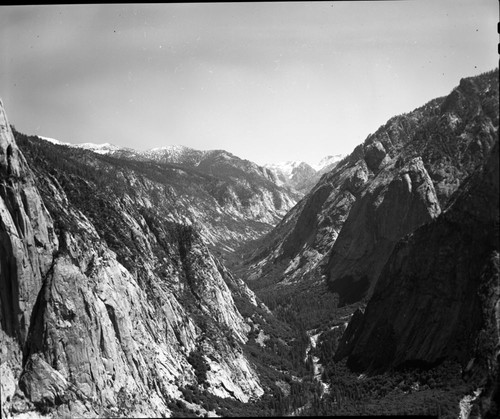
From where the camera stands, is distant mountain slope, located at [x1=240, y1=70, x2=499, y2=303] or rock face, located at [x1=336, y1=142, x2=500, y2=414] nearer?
rock face, located at [x1=336, y1=142, x2=500, y2=414]

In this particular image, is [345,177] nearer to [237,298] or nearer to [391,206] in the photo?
[391,206]

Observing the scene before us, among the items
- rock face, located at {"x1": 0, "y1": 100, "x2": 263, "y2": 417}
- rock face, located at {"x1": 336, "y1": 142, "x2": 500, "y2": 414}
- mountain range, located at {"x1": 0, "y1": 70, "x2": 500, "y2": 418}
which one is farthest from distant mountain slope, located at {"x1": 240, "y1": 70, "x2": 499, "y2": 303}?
rock face, located at {"x1": 0, "y1": 100, "x2": 263, "y2": 417}

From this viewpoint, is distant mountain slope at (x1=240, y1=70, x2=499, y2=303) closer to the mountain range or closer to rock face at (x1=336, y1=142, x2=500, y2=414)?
the mountain range

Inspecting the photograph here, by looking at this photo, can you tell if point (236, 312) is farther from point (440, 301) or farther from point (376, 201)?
point (376, 201)

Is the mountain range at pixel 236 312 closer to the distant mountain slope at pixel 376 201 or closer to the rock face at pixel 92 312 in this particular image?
the rock face at pixel 92 312

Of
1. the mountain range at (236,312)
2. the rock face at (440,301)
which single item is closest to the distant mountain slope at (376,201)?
the mountain range at (236,312)

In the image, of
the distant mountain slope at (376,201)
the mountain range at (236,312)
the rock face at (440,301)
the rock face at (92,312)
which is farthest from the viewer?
the distant mountain slope at (376,201)

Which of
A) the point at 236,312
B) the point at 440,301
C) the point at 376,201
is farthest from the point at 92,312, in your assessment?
the point at 376,201
